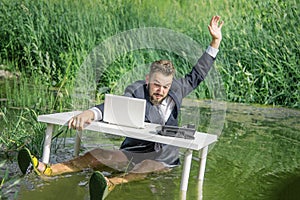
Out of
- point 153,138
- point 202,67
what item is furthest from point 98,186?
point 202,67

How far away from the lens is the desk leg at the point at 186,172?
4073mm

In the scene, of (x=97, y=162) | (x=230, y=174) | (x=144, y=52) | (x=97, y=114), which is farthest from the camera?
(x=144, y=52)

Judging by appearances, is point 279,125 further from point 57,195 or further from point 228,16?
point 57,195

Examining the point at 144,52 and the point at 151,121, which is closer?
the point at 151,121

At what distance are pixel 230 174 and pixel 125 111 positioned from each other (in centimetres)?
118

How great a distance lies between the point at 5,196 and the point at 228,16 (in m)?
6.18

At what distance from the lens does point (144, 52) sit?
8680 mm

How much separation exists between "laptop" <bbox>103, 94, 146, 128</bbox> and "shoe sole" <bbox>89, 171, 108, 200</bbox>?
0.60 meters

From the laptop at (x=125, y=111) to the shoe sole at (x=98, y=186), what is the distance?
0.60 metres

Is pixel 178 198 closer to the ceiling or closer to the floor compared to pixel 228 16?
closer to the floor

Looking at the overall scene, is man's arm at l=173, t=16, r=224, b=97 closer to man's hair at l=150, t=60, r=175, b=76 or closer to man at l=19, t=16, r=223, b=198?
man at l=19, t=16, r=223, b=198

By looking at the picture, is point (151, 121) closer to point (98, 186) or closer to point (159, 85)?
point (159, 85)

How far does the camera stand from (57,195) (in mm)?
4094

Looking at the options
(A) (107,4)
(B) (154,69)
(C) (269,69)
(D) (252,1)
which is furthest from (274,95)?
(B) (154,69)
